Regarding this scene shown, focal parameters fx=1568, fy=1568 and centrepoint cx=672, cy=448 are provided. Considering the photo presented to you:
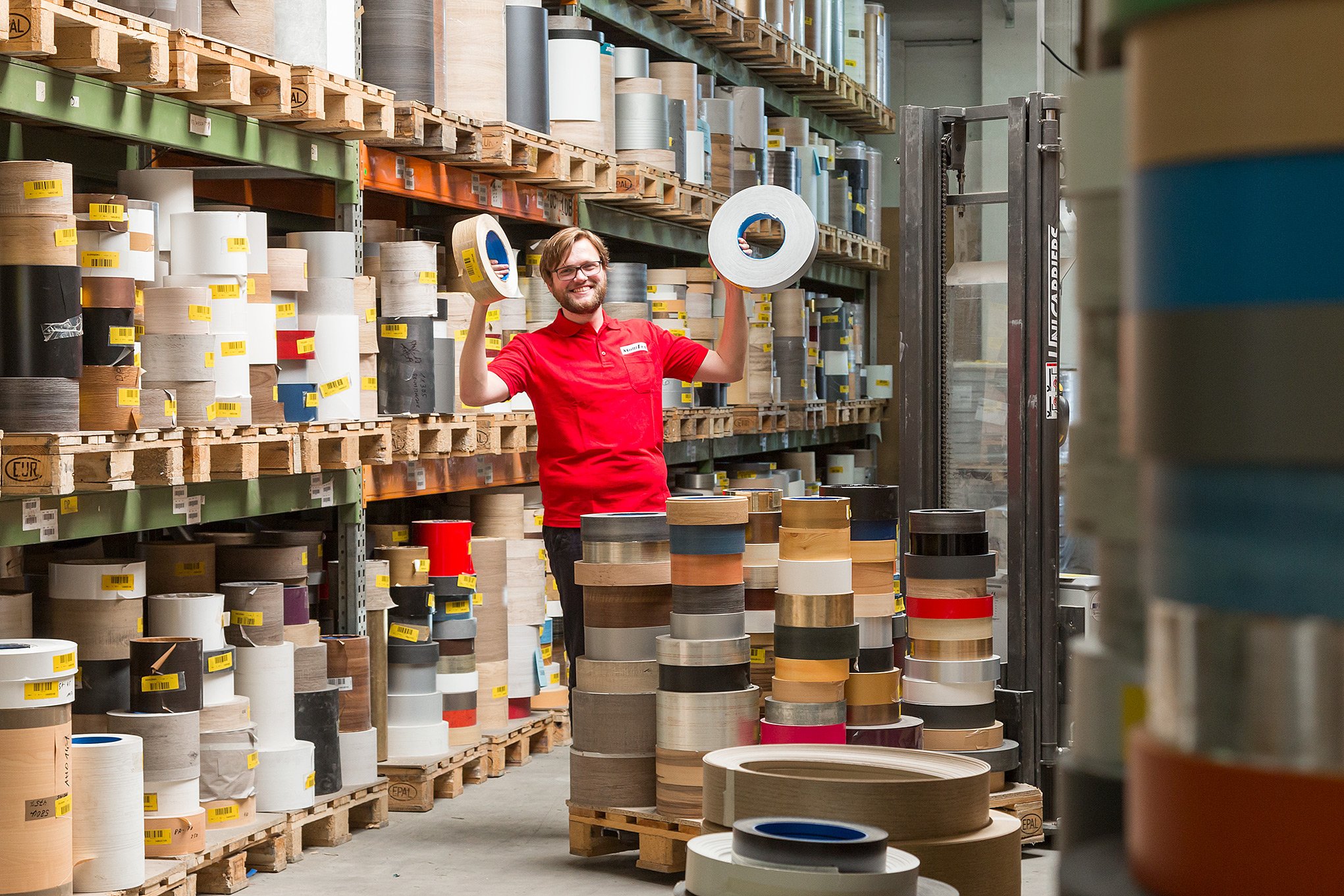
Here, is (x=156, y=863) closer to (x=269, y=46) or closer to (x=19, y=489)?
(x=19, y=489)

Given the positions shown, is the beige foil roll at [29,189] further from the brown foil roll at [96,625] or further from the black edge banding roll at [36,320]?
the brown foil roll at [96,625]

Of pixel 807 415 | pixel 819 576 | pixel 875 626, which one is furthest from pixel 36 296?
pixel 807 415

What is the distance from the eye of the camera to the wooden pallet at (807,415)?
959 centimetres

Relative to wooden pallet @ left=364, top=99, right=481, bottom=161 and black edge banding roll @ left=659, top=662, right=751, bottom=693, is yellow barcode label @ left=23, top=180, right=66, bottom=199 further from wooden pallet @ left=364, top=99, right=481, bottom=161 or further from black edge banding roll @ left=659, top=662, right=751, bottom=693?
black edge banding roll @ left=659, top=662, right=751, bottom=693

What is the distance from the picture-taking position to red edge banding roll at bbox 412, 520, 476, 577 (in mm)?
5953

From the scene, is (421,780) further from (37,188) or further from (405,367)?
(37,188)

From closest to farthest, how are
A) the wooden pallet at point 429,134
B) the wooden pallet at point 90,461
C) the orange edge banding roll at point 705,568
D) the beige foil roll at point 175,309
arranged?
the wooden pallet at point 90,461, the beige foil roll at point 175,309, the orange edge banding roll at point 705,568, the wooden pallet at point 429,134

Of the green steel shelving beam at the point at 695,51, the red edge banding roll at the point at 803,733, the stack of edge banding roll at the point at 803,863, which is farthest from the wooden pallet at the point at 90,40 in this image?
the green steel shelving beam at the point at 695,51

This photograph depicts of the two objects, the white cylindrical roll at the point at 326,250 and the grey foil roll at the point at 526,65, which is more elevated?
the grey foil roll at the point at 526,65

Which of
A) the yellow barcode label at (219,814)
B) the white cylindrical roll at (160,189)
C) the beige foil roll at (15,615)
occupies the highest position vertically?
the white cylindrical roll at (160,189)

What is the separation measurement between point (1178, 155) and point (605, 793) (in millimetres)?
4093

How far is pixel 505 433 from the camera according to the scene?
6375 mm

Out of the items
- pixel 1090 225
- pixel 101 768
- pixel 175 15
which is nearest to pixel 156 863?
pixel 101 768

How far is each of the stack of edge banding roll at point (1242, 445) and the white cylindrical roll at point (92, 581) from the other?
3861 mm
